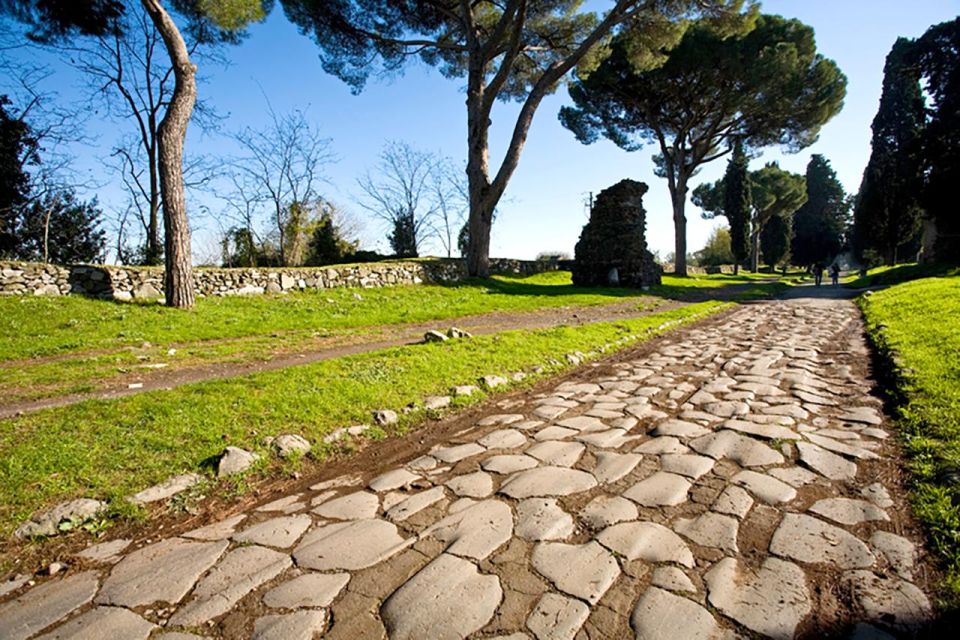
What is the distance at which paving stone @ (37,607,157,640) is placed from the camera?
1.56 metres

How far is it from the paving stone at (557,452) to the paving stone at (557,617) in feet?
4.01

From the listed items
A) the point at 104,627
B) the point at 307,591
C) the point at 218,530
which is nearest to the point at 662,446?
the point at 307,591

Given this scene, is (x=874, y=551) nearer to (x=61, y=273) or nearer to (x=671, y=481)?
(x=671, y=481)

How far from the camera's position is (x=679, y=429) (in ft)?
11.1

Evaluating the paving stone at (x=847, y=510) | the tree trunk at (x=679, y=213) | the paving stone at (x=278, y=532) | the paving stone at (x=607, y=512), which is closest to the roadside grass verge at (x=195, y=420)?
the paving stone at (x=278, y=532)

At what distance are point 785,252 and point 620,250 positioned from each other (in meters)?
43.0

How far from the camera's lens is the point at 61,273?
10430 mm

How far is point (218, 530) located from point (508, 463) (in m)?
1.69

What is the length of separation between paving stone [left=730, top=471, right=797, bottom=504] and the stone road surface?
1cm

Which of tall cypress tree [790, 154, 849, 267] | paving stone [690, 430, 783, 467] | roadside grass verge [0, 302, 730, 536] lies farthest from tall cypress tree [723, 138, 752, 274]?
paving stone [690, 430, 783, 467]

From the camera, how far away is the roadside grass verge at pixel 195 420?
263cm

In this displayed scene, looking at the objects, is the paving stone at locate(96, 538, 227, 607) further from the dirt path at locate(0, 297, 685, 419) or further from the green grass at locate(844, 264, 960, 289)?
the green grass at locate(844, 264, 960, 289)

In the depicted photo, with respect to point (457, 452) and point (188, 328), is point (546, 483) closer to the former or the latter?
point (457, 452)

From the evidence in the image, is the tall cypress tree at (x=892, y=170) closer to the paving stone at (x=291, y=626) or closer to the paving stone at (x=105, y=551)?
the paving stone at (x=291, y=626)
